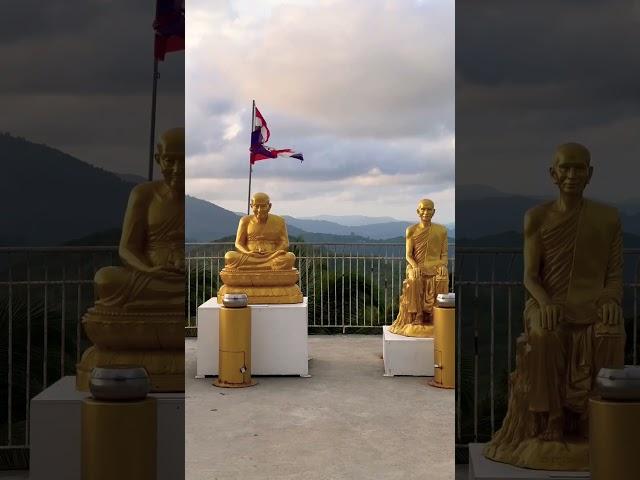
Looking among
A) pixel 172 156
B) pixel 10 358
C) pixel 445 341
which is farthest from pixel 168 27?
pixel 445 341

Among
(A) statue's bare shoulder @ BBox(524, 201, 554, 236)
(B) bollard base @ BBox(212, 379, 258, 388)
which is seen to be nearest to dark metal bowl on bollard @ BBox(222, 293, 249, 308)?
(B) bollard base @ BBox(212, 379, 258, 388)

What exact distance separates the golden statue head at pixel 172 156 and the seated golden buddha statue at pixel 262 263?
397cm

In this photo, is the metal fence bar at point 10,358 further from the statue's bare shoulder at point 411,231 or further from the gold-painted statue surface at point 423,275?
the statue's bare shoulder at point 411,231

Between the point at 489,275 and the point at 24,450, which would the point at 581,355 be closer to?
the point at 489,275

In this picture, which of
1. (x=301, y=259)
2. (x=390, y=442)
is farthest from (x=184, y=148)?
(x=301, y=259)

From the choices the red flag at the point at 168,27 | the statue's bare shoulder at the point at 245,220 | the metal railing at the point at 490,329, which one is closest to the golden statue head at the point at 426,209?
the statue's bare shoulder at the point at 245,220

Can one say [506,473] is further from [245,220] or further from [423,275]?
[245,220]

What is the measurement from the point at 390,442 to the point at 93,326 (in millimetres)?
2239

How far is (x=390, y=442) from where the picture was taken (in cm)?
432

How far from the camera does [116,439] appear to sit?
1.90m

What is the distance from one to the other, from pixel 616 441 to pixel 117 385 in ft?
4.12

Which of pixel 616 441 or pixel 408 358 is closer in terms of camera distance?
pixel 616 441

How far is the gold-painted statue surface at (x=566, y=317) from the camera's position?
2.42m

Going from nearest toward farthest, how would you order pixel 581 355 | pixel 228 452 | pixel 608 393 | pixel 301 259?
1. pixel 608 393
2. pixel 581 355
3. pixel 228 452
4. pixel 301 259
